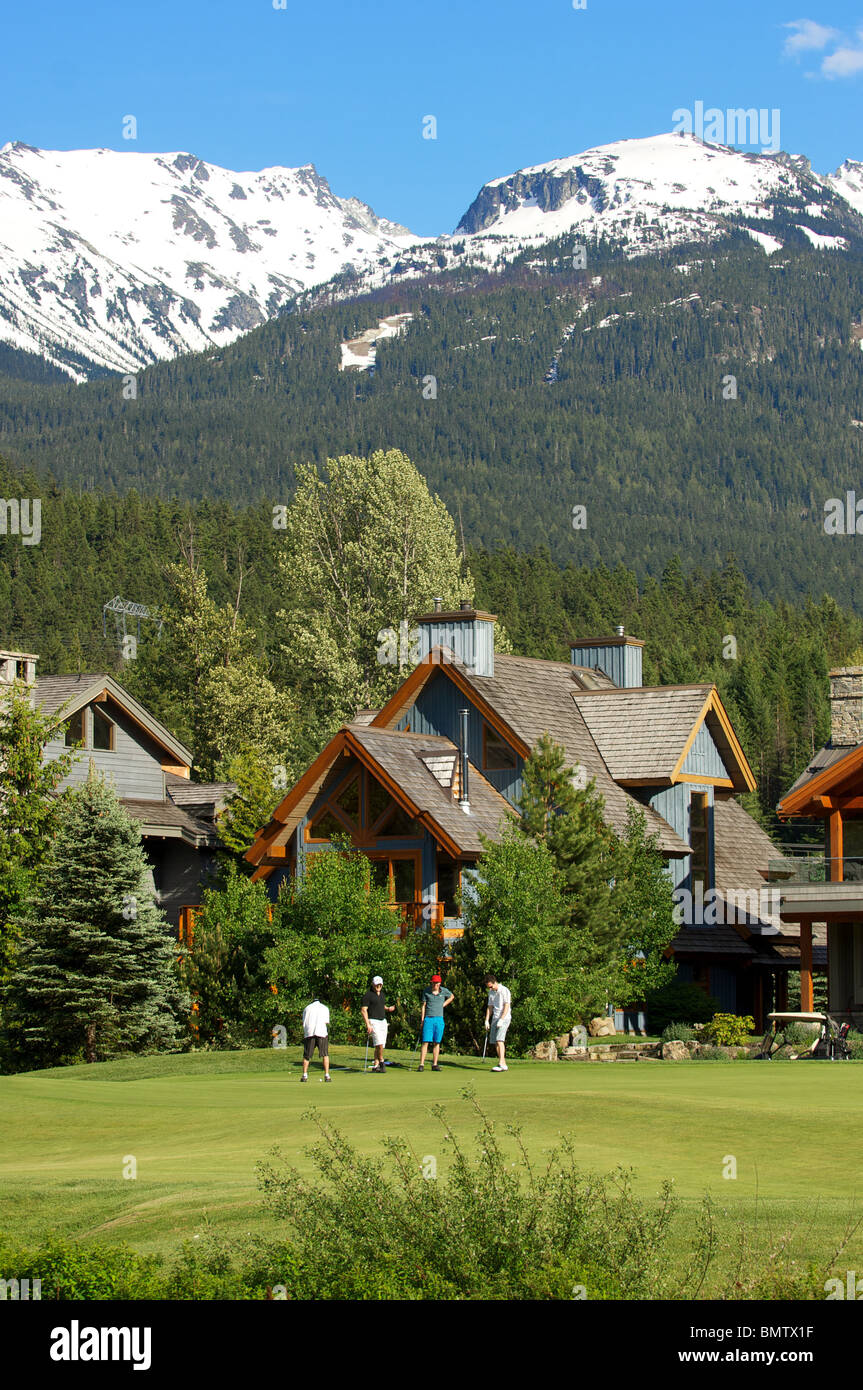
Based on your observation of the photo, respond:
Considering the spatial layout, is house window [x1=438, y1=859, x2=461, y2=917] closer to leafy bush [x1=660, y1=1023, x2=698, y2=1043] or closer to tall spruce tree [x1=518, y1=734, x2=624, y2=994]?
tall spruce tree [x1=518, y1=734, x2=624, y2=994]

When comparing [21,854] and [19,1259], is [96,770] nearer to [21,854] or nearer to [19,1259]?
[21,854]

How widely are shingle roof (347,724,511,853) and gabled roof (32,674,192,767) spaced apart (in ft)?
27.9

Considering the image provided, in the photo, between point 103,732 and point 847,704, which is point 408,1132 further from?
point 103,732

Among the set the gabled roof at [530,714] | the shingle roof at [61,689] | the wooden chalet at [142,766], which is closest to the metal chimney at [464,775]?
the gabled roof at [530,714]

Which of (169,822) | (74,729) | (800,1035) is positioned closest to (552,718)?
(169,822)

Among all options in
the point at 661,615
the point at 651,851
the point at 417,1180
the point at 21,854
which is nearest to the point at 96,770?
the point at 21,854

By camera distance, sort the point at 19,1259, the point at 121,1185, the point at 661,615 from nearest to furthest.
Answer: the point at 19,1259 → the point at 121,1185 → the point at 661,615

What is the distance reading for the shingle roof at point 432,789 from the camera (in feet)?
121

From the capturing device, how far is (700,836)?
43.6 meters

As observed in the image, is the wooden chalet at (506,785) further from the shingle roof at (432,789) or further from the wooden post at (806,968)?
the wooden post at (806,968)

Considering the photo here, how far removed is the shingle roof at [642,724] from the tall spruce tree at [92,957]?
13.9 metres

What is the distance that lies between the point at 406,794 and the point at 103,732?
12.1m

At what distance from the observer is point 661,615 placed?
167500 millimetres
